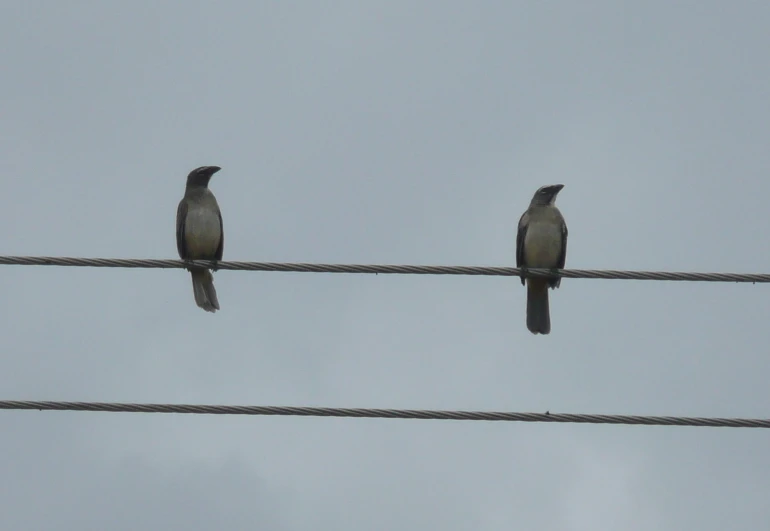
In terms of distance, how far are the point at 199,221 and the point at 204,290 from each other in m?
0.86

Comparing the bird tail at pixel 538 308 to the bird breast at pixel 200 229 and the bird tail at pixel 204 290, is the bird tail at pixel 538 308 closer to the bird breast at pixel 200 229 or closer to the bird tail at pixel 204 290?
the bird tail at pixel 204 290

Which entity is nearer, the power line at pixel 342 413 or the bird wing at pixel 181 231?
the power line at pixel 342 413

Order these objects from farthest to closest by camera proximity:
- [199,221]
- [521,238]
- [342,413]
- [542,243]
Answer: [199,221] < [521,238] < [542,243] < [342,413]

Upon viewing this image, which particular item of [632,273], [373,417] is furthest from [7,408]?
[632,273]

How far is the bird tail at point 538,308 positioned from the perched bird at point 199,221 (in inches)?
113

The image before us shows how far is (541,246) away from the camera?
1195cm

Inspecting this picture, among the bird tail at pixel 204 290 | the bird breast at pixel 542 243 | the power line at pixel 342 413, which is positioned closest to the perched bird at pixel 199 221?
the bird tail at pixel 204 290

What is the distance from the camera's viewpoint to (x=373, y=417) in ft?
24.1

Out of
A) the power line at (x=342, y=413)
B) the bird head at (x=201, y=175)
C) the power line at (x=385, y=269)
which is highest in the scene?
the bird head at (x=201, y=175)

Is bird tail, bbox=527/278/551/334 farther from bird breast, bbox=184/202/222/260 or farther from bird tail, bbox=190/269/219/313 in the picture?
bird breast, bbox=184/202/222/260

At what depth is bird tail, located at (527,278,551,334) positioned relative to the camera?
11.8 metres

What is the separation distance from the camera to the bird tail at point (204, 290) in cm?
1165

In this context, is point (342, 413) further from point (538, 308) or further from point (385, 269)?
point (538, 308)

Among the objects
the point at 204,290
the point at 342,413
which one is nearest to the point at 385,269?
the point at 342,413
